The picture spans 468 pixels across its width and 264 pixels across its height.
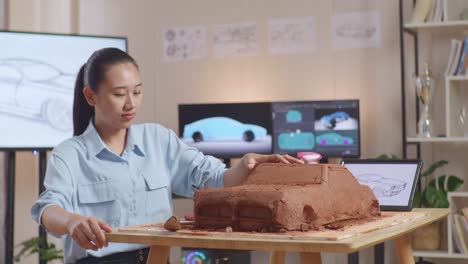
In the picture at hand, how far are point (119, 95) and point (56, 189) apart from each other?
0.26 m

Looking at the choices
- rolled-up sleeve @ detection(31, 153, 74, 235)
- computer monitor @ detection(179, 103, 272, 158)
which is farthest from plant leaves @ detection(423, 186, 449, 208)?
rolled-up sleeve @ detection(31, 153, 74, 235)

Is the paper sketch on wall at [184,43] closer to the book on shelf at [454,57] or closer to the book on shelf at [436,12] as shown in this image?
the book on shelf at [436,12]

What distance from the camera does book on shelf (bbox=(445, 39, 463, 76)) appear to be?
14.4ft

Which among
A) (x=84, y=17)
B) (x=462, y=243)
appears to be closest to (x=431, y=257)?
(x=462, y=243)

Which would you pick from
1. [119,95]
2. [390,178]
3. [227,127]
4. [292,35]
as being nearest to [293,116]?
[227,127]

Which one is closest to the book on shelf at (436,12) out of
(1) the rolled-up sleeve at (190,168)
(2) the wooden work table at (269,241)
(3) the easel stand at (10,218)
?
(3) the easel stand at (10,218)

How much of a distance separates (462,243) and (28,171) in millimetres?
2794

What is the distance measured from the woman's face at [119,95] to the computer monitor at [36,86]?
259 centimetres

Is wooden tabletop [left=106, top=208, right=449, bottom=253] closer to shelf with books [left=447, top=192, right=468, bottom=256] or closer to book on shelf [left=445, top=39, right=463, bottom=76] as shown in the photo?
shelf with books [left=447, top=192, right=468, bottom=256]

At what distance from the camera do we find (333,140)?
4625 mm

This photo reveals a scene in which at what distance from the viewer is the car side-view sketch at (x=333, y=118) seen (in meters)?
4.61

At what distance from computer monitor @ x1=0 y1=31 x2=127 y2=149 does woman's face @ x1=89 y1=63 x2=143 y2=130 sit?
2587mm

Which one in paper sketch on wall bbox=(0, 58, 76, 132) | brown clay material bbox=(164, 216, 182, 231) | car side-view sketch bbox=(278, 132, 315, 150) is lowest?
brown clay material bbox=(164, 216, 182, 231)

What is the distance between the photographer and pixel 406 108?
15.6 ft
